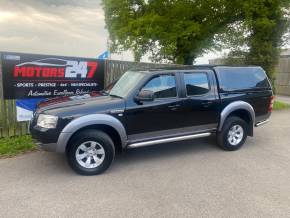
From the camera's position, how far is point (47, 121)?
186 inches

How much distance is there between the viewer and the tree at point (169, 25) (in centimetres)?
1529

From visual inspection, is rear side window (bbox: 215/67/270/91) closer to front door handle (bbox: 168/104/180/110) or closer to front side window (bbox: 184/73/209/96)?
front side window (bbox: 184/73/209/96)

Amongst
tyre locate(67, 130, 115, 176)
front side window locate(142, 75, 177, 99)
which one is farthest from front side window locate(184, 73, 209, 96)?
tyre locate(67, 130, 115, 176)

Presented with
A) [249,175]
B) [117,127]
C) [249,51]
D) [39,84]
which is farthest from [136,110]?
[249,51]

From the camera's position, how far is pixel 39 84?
7.08 metres

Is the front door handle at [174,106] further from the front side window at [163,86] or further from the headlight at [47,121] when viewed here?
the headlight at [47,121]

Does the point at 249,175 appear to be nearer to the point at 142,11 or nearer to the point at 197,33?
the point at 197,33

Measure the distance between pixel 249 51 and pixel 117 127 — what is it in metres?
10.6

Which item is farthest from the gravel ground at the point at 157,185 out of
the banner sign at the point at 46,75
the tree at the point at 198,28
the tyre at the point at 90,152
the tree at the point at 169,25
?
the tree at the point at 169,25

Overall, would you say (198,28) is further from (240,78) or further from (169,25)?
(240,78)

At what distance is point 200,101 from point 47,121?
298 centimetres

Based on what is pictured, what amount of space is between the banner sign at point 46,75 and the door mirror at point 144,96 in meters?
1.72

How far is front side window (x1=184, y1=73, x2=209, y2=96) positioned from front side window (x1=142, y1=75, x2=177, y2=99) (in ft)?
1.05

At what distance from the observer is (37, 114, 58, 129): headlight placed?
4656mm
